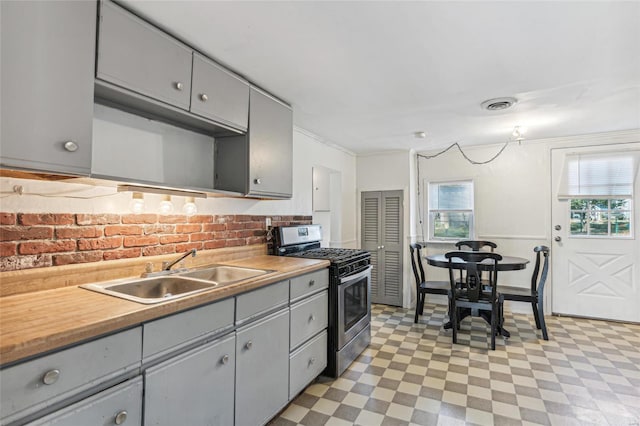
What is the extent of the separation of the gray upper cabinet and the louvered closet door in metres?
2.41

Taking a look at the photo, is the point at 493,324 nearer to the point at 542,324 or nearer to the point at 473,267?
the point at 473,267

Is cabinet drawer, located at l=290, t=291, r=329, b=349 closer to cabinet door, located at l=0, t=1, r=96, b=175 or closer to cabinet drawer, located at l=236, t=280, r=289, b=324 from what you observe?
cabinet drawer, located at l=236, t=280, r=289, b=324

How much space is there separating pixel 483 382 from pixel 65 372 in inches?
106

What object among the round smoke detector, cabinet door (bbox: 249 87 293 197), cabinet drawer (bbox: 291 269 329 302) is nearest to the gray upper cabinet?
cabinet door (bbox: 249 87 293 197)

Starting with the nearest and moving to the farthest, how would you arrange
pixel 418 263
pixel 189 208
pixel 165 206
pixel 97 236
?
pixel 97 236 < pixel 165 206 < pixel 189 208 < pixel 418 263

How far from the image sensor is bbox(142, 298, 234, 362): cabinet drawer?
1.29m

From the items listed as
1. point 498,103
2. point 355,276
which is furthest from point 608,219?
point 355,276

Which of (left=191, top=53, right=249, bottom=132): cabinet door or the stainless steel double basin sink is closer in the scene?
the stainless steel double basin sink

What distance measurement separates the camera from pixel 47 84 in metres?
1.26

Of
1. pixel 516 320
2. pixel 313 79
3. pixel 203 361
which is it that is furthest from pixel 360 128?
pixel 516 320

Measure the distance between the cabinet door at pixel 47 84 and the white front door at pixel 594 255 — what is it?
488 centimetres

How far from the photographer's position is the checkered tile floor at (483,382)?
209 cm

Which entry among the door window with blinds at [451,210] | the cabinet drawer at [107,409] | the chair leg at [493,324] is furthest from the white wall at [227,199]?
the chair leg at [493,324]

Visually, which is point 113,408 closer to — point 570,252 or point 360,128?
point 360,128
